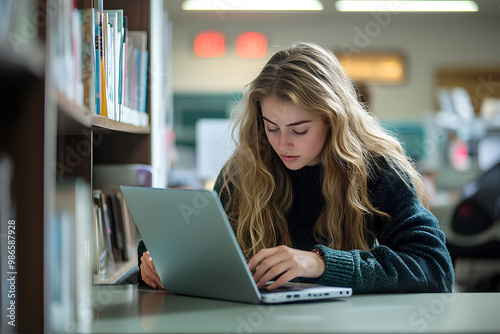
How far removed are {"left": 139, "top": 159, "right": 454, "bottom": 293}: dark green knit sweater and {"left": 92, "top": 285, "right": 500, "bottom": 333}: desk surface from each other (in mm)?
34

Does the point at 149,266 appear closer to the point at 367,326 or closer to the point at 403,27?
the point at 367,326

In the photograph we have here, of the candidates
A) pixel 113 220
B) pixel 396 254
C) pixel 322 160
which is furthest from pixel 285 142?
pixel 113 220

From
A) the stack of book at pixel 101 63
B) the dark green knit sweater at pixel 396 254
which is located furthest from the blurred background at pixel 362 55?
the dark green knit sweater at pixel 396 254

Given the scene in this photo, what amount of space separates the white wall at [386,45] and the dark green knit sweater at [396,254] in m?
4.98

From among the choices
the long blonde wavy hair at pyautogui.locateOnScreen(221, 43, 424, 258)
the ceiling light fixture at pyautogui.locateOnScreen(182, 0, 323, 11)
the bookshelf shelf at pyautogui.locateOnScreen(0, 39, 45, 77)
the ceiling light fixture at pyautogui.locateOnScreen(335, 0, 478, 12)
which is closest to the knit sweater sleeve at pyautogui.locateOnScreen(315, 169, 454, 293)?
the long blonde wavy hair at pyautogui.locateOnScreen(221, 43, 424, 258)

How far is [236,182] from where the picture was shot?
148 cm

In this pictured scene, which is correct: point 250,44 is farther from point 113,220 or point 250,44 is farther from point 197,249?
point 197,249

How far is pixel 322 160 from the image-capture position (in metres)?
1.46

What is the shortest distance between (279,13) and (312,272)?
530 cm

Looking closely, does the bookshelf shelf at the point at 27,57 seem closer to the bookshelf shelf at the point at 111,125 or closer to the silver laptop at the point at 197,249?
the silver laptop at the point at 197,249

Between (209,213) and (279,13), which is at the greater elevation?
(279,13)

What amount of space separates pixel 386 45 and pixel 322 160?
513 cm

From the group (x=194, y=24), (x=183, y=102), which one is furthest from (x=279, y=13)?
(x=183, y=102)

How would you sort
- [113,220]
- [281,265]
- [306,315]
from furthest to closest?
[113,220] < [281,265] < [306,315]
